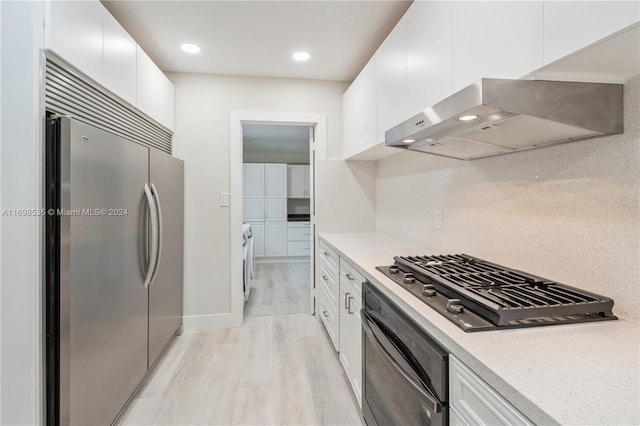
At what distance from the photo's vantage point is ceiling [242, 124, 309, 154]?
513 cm

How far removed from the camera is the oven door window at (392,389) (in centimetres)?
89

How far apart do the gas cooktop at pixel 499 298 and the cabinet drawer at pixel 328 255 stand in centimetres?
94

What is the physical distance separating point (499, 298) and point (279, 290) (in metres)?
3.54

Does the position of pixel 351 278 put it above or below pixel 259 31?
below

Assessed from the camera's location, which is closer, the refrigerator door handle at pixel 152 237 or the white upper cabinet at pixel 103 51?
the white upper cabinet at pixel 103 51

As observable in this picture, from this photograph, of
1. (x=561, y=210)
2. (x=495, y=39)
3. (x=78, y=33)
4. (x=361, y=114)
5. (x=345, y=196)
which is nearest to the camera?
(x=495, y=39)

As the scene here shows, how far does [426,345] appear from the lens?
0.91m

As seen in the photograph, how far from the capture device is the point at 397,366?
106 cm

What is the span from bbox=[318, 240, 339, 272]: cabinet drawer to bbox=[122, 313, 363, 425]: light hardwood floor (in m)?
Answer: 0.72

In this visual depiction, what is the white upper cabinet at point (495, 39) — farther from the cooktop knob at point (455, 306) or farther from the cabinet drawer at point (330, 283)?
the cabinet drawer at point (330, 283)

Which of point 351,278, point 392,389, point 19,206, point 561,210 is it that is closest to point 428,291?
point 392,389

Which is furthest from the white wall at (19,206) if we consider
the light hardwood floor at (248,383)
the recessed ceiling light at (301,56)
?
the recessed ceiling light at (301,56)

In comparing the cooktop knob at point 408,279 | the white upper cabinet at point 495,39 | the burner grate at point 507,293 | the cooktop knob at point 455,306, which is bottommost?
the cooktop knob at point 455,306

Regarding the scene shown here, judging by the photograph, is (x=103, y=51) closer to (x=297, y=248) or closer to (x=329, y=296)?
(x=329, y=296)
